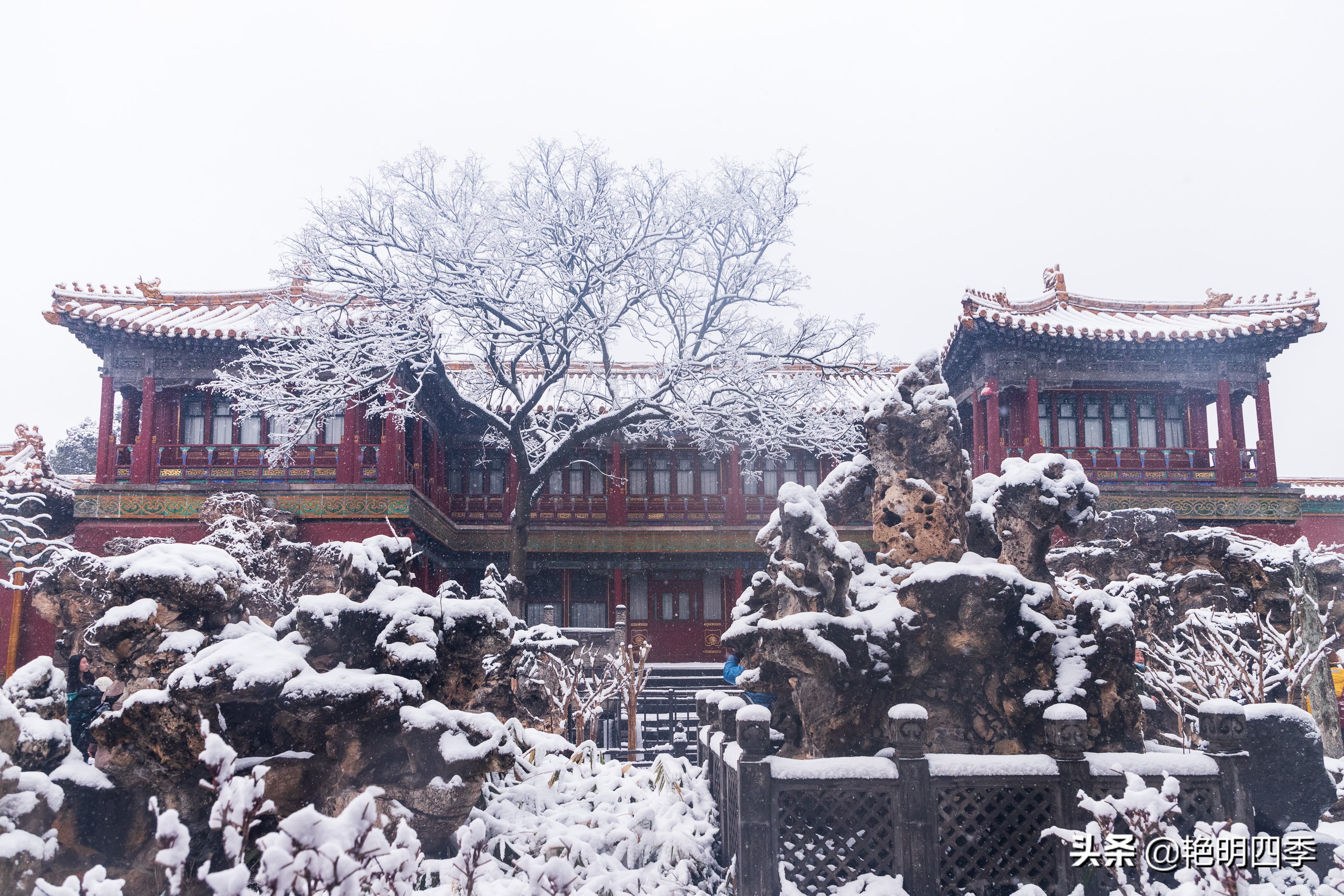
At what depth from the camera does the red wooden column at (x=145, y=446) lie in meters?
18.0

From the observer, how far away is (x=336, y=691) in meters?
5.45

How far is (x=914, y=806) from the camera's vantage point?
5.46 m

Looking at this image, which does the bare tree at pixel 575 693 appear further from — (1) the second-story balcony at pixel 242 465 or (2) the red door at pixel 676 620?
(2) the red door at pixel 676 620

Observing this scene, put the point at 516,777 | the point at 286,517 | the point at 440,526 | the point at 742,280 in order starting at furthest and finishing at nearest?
1. the point at 440,526
2. the point at 286,517
3. the point at 742,280
4. the point at 516,777

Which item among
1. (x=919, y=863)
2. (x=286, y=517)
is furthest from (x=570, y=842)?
(x=286, y=517)

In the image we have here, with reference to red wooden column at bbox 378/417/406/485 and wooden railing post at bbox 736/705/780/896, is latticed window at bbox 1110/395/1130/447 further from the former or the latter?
wooden railing post at bbox 736/705/780/896

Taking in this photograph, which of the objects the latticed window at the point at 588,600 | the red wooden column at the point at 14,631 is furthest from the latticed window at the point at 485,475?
the red wooden column at the point at 14,631

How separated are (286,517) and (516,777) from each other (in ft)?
38.2

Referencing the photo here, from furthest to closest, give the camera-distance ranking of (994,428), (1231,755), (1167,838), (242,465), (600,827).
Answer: (994,428) → (242,465) → (600,827) → (1231,755) → (1167,838)

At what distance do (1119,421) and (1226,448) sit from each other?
2.02 metres

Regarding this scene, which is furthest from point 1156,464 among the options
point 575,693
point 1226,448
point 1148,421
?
point 575,693

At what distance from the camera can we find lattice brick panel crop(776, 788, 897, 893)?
18.0ft

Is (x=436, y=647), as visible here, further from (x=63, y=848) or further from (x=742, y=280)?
(x=742, y=280)

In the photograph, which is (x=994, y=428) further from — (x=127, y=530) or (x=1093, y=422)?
(x=127, y=530)
